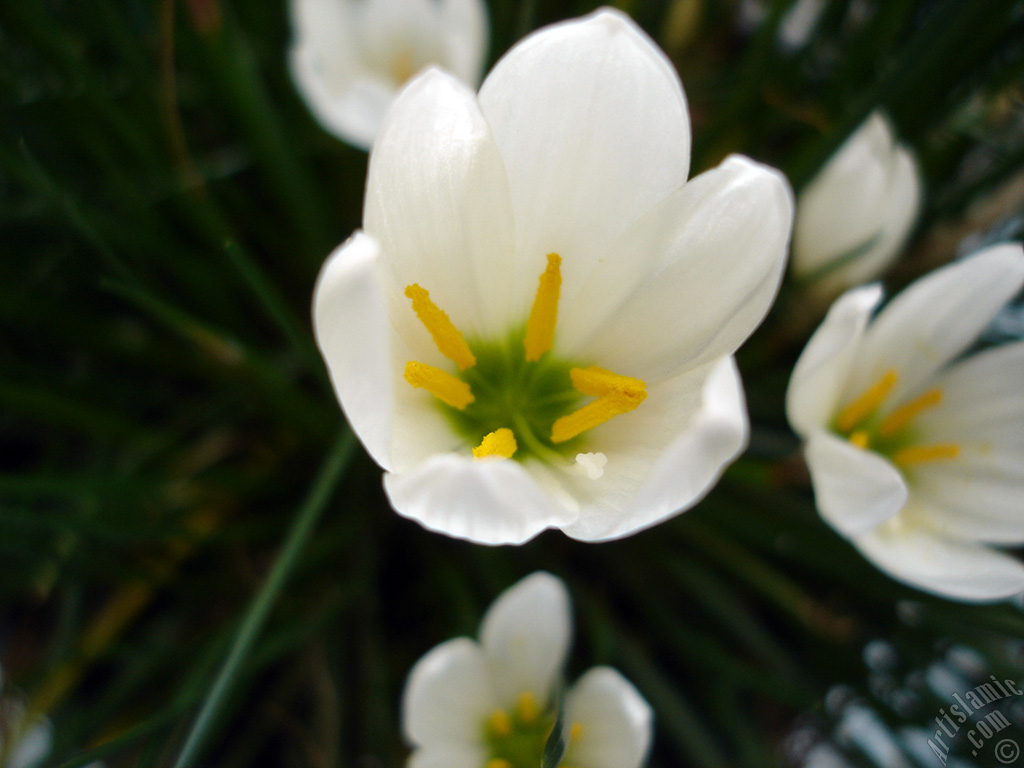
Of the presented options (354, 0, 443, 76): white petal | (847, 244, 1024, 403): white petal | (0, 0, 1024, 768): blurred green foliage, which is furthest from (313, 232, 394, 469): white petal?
(354, 0, 443, 76): white petal

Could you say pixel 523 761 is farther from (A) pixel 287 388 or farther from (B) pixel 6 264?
(B) pixel 6 264

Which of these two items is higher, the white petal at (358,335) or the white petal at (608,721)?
the white petal at (358,335)

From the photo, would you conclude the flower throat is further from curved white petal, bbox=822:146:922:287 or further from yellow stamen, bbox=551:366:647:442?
curved white petal, bbox=822:146:922:287

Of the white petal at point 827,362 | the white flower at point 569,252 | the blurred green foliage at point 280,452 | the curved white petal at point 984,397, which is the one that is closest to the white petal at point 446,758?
the blurred green foliage at point 280,452

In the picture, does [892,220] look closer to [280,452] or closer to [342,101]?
[342,101]

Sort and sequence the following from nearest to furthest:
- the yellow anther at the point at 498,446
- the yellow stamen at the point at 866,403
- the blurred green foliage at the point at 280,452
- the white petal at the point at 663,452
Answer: the white petal at the point at 663,452, the yellow anther at the point at 498,446, the yellow stamen at the point at 866,403, the blurred green foliage at the point at 280,452

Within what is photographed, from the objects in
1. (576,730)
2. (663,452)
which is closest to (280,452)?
(576,730)

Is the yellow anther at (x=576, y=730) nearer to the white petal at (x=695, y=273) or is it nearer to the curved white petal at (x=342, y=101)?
the white petal at (x=695, y=273)
